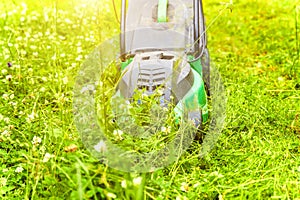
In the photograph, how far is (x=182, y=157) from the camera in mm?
2543

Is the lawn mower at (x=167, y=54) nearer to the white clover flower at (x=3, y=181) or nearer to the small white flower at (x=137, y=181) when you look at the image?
the small white flower at (x=137, y=181)

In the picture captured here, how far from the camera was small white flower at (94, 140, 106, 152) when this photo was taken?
6.74ft

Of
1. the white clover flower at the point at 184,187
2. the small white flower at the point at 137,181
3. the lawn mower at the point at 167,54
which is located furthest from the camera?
the lawn mower at the point at 167,54

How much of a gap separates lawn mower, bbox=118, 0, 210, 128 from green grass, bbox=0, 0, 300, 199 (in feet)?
0.71

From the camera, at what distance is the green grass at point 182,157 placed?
2.04 m

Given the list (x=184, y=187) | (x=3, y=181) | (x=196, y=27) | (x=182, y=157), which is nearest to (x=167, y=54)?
(x=196, y=27)

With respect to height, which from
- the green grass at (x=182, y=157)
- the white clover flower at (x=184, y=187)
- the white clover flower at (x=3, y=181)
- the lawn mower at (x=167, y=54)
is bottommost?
the white clover flower at (x=3, y=181)

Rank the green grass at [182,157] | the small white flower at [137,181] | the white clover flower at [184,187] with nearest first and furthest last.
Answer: the small white flower at [137,181], the green grass at [182,157], the white clover flower at [184,187]

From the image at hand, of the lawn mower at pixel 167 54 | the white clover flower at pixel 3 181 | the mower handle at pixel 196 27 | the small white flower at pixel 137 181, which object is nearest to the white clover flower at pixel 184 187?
the small white flower at pixel 137 181

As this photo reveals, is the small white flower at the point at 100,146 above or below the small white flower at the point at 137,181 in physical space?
above

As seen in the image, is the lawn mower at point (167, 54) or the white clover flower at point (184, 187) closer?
the white clover flower at point (184, 187)

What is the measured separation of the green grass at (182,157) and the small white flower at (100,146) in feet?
0.17

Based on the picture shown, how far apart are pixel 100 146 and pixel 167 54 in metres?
0.98

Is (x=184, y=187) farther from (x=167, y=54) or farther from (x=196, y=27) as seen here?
(x=196, y=27)
